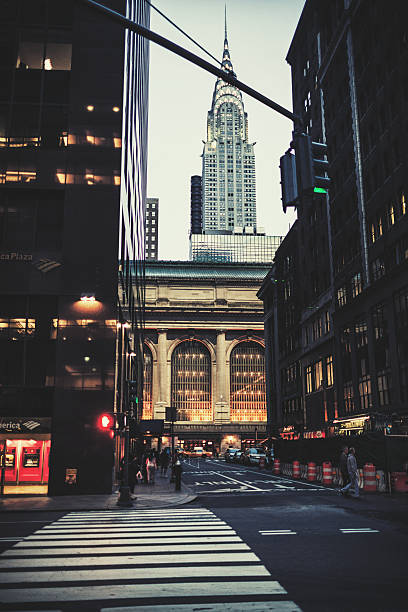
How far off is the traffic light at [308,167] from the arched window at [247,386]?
104294mm

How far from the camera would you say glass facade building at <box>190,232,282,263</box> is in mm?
182500

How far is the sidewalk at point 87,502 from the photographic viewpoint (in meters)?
19.8

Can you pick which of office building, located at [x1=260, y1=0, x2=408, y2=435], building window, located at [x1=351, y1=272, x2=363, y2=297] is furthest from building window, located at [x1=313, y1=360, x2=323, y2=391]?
building window, located at [x1=351, y1=272, x2=363, y2=297]

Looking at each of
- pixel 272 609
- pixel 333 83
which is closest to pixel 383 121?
pixel 333 83

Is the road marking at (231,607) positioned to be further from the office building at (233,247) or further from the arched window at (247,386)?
the office building at (233,247)

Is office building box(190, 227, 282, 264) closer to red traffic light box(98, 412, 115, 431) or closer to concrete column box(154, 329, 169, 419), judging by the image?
concrete column box(154, 329, 169, 419)

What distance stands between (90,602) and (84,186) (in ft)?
78.1

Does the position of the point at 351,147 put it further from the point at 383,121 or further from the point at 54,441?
the point at 54,441

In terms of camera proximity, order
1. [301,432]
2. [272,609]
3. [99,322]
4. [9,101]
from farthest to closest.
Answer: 1. [301,432]
2. [9,101]
3. [99,322]
4. [272,609]

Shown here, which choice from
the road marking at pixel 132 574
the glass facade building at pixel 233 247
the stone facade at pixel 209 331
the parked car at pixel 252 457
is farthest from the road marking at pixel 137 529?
the glass facade building at pixel 233 247

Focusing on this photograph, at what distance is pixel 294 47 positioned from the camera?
7369cm

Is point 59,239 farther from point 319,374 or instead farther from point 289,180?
point 319,374

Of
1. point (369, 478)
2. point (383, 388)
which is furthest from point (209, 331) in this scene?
point (369, 478)

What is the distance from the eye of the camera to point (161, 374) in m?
108
